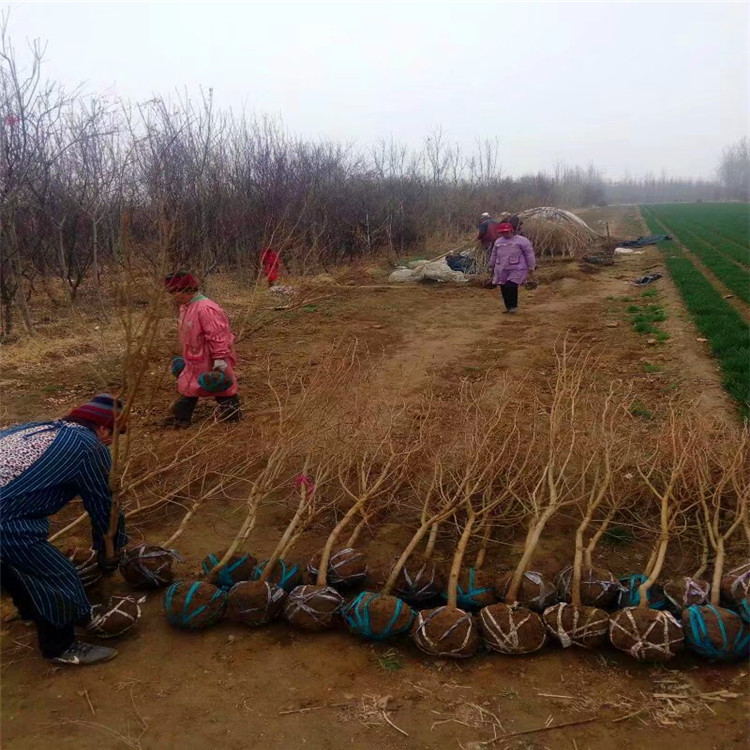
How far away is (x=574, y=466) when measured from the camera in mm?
4309

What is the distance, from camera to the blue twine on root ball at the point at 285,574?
3.08 metres

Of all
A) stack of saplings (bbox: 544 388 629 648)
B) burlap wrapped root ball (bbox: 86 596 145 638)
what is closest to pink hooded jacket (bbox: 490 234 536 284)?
stack of saplings (bbox: 544 388 629 648)

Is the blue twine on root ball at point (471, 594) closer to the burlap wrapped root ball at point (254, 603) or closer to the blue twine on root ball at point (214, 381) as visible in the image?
the burlap wrapped root ball at point (254, 603)

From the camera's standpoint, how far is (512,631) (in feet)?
8.54

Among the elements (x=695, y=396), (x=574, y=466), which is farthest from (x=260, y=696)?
(x=695, y=396)

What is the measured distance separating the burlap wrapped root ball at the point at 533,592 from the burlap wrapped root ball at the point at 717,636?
22.8 inches

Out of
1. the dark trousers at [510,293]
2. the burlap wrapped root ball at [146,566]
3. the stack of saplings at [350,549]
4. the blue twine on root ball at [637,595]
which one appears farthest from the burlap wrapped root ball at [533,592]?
the dark trousers at [510,293]

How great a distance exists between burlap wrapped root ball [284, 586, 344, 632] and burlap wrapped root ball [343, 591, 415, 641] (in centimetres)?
9

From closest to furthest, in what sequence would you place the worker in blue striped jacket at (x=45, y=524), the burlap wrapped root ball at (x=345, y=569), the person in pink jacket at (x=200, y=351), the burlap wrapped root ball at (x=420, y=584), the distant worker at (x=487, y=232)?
the worker in blue striped jacket at (x=45, y=524)
the burlap wrapped root ball at (x=420, y=584)
the burlap wrapped root ball at (x=345, y=569)
the person in pink jacket at (x=200, y=351)
the distant worker at (x=487, y=232)

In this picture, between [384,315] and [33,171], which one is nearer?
[33,171]

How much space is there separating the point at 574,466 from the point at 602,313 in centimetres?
699

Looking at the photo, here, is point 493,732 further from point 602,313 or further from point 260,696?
point 602,313

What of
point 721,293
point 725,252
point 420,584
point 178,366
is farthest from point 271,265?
point 725,252

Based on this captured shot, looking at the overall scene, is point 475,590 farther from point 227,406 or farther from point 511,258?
point 511,258
